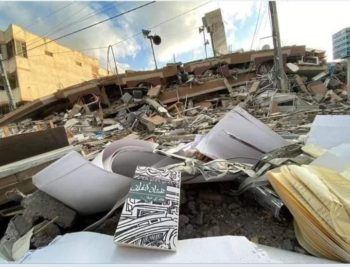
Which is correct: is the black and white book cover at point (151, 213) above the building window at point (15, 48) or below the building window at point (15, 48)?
below

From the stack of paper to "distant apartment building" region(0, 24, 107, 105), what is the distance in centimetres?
1840

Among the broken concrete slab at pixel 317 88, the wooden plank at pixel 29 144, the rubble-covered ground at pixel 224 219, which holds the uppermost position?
the wooden plank at pixel 29 144

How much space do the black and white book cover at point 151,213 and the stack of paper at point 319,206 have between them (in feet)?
2.01

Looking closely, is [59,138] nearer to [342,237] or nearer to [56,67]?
[342,237]

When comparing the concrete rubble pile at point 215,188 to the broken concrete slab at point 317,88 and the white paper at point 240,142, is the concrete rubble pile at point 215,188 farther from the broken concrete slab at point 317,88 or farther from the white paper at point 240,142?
the broken concrete slab at point 317,88

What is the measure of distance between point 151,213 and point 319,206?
865mm

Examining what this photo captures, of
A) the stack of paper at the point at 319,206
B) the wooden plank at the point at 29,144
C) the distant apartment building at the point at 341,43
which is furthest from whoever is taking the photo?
the distant apartment building at the point at 341,43

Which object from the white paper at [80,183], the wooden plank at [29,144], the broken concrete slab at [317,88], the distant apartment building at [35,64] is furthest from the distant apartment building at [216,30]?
the white paper at [80,183]

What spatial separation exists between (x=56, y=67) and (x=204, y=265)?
80.5 feet

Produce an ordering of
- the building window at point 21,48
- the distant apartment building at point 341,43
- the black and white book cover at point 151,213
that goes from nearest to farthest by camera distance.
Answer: the black and white book cover at point 151,213 < the distant apartment building at point 341,43 < the building window at point 21,48

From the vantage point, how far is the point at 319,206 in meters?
1.49

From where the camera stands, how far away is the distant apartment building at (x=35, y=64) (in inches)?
767

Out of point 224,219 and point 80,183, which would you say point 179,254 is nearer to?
point 224,219

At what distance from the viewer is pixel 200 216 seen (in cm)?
201
